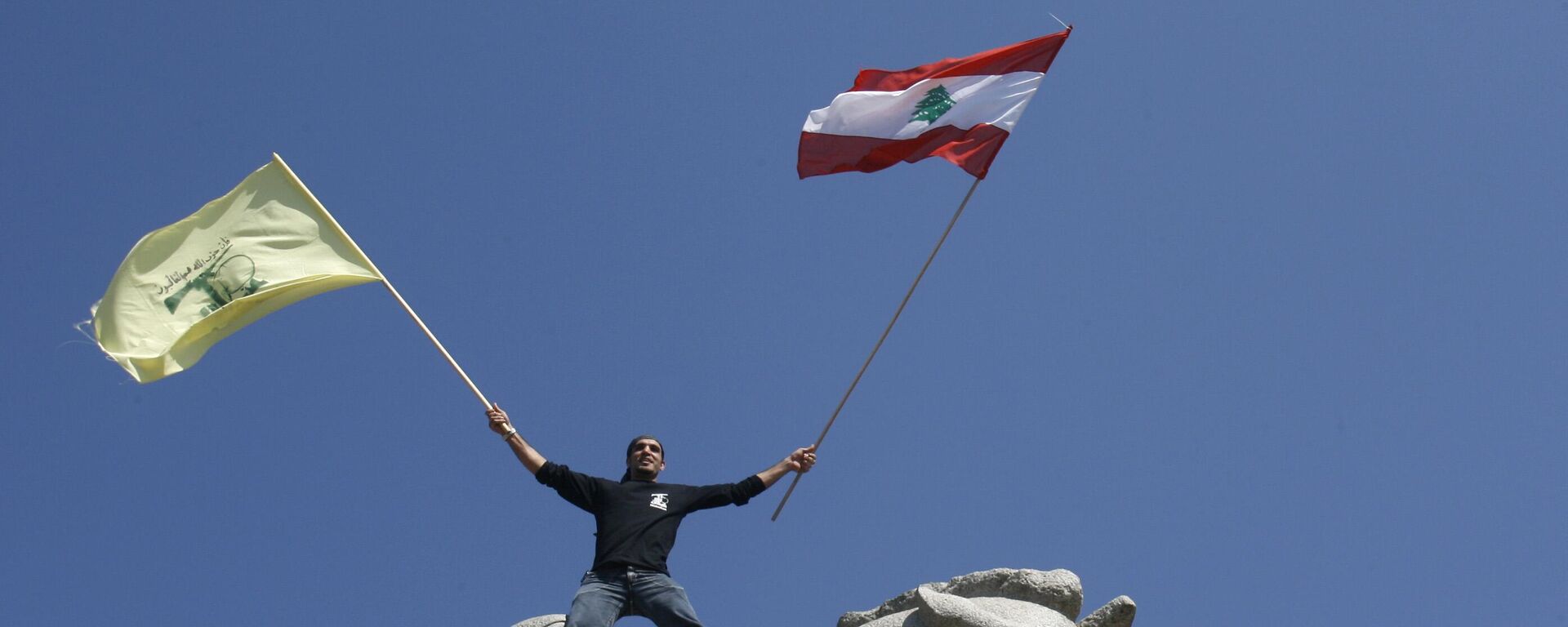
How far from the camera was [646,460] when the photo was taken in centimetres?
1168

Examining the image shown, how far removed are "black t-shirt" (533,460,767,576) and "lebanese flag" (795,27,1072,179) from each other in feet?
14.7

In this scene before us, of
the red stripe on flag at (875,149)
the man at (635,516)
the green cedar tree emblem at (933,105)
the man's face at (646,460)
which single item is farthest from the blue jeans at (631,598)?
the green cedar tree emblem at (933,105)

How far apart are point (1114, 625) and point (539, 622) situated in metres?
4.68

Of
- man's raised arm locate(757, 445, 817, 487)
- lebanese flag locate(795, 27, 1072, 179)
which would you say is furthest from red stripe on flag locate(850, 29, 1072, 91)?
man's raised arm locate(757, 445, 817, 487)

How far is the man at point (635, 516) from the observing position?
10.7m

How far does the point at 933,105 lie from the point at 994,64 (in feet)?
2.48

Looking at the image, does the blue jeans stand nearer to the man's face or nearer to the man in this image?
the man

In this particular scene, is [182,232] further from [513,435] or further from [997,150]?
[997,150]

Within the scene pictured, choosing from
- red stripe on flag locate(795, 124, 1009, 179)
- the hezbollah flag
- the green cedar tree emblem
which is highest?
the green cedar tree emblem

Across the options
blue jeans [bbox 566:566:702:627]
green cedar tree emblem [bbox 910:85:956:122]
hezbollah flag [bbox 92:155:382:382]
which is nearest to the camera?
blue jeans [bbox 566:566:702:627]

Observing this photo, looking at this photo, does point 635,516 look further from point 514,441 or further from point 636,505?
point 514,441

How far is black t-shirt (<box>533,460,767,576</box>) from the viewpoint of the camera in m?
11.0

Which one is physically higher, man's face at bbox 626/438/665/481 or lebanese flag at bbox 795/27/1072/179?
lebanese flag at bbox 795/27/1072/179

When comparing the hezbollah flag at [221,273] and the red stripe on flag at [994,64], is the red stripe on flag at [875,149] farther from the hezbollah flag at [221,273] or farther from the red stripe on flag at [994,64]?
the hezbollah flag at [221,273]
